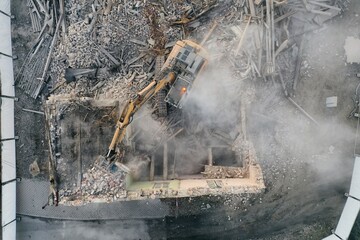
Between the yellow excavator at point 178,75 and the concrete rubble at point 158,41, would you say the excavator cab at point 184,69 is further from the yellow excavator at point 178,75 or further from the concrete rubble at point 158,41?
the concrete rubble at point 158,41

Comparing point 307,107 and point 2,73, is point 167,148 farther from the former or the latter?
point 2,73

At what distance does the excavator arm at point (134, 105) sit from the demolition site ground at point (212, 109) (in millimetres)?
925

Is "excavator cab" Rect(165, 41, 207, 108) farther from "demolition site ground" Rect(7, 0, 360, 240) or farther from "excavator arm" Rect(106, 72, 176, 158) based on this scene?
"demolition site ground" Rect(7, 0, 360, 240)

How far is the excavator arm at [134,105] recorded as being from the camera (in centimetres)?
1180

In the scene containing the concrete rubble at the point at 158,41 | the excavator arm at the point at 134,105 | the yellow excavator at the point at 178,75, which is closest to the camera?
the excavator arm at the point at 134,105

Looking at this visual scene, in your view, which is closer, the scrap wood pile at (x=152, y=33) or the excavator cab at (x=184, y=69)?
the excavator cab at (x=184, y=69)

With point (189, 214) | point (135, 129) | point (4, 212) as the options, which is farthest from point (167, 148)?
point (4, 212)

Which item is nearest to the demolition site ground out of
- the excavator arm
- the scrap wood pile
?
the scrap wood pile

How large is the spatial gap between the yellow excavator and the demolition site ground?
805 millimetres

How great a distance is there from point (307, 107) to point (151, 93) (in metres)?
5.97

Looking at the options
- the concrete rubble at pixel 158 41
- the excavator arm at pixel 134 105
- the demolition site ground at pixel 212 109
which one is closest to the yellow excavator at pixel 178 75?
the excavator arm at pixel 134 105

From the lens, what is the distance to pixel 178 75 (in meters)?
12.7

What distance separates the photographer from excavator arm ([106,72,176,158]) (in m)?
11.8

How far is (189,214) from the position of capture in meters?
14.4
